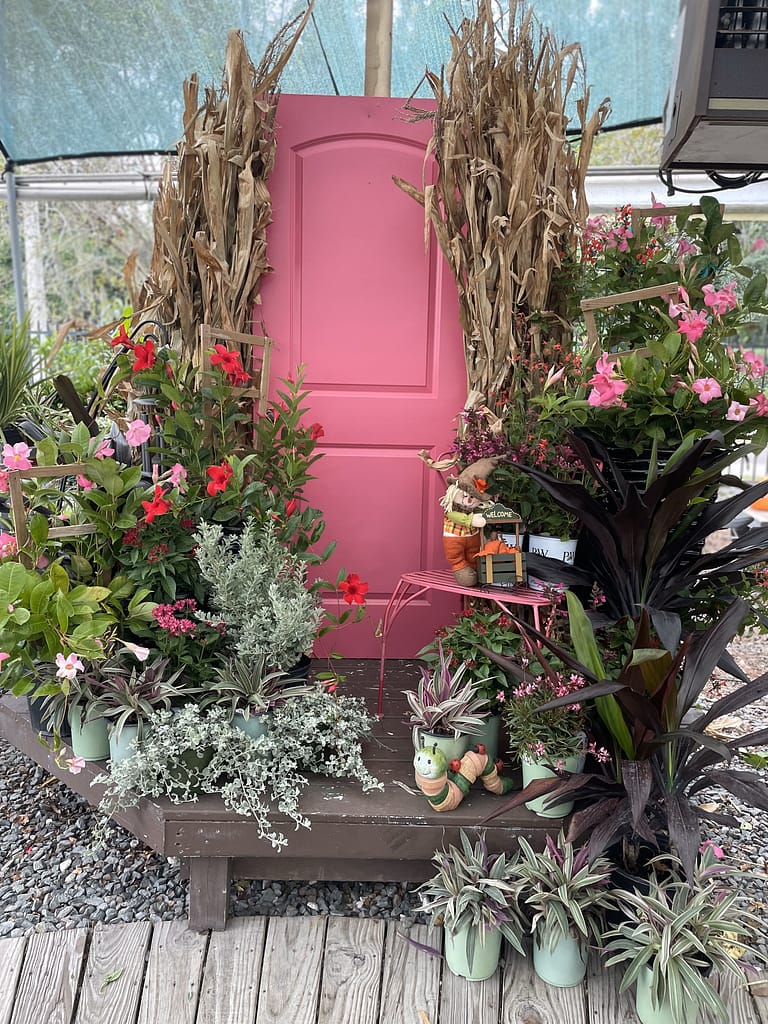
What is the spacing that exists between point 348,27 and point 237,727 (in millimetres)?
2864

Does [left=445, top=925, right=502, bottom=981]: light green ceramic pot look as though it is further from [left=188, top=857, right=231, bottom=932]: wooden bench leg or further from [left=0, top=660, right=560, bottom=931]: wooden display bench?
[left=188, top=857, right=231, bottom=932]: wooden bench leg

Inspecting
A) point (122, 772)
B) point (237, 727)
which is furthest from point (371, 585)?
point (122, 772)

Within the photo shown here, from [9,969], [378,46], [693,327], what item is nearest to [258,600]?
[9,969]

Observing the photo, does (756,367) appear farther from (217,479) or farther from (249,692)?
(249,692)

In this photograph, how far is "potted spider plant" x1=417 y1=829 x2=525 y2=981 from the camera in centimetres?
178

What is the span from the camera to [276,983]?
1.84 metres

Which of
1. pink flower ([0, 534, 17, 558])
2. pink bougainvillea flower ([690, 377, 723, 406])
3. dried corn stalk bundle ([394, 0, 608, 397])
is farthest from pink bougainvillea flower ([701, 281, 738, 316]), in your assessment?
pink flower ([0, 534, 17, 558])

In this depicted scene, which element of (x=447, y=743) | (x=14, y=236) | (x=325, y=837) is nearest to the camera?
(x=325, y=837)

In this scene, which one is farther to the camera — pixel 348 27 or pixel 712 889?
pixel 348 27

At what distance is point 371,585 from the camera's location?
123 inches

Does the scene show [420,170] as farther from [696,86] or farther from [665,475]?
[665,475]

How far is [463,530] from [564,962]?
116 centimetres

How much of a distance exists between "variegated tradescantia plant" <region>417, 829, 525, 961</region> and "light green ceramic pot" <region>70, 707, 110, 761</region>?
0.96 m

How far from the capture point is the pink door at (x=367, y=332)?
289 cm
